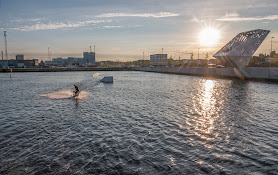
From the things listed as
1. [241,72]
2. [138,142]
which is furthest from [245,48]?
[138,142]

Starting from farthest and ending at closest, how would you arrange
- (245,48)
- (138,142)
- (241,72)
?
(245,48)
(241,72)
(138,142)

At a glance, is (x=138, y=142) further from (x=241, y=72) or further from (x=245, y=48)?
(x=245, y=48)

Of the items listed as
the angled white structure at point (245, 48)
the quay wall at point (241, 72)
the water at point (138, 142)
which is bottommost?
the water at point (138, 142)

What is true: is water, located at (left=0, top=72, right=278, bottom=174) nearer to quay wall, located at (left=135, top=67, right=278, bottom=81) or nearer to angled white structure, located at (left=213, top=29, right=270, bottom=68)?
quay wall, located at (left=135, top=67, right=278, bottom=81)

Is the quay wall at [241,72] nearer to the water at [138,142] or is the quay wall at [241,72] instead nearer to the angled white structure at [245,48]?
the angled white structure at [245,48]

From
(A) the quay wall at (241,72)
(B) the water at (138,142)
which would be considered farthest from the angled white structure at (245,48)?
(B) the water at (138,142)

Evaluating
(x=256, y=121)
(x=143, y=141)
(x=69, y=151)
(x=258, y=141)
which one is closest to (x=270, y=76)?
(x=256, y=121)

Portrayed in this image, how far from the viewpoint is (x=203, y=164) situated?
918cm

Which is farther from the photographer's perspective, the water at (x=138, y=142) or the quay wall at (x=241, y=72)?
the quay wall at (x=241, y=72)

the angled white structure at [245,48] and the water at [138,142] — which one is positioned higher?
the angled white structure at [245,48]

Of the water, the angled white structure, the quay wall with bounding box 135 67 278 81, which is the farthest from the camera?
A: the angled white structure

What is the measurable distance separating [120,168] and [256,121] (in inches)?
544

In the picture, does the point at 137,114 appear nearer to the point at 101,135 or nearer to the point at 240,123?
the point at 101,135

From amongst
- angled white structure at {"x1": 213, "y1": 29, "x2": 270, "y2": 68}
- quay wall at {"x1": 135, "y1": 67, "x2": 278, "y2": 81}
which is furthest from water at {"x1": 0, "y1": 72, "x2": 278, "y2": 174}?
angled white structure at {"x1": 213, "y1": 29, "x2": 270, "y2": 68}
